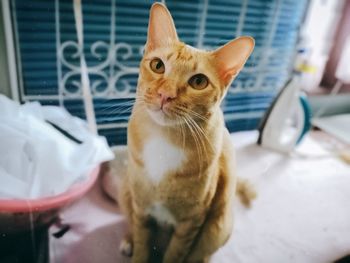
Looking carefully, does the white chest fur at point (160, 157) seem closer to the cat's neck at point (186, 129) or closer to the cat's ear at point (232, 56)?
the cat's neck at point (186, 129)

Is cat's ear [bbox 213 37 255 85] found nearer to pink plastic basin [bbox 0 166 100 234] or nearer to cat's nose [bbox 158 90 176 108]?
cat's nose [bbox 158 90 176 108]

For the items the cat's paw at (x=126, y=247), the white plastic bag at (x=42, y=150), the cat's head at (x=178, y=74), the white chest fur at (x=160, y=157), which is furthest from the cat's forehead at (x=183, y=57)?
the cat's paw at (x=126, y=247)

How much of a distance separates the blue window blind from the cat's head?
0.06 m

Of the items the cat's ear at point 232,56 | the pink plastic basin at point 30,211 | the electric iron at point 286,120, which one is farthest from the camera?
the electric iron at point 286,120

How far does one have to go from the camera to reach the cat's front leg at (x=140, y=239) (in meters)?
0.59

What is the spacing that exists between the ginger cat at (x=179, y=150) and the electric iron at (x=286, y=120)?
1.07ft

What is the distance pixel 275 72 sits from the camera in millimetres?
727

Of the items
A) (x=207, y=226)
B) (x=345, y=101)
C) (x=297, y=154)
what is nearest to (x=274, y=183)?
(x=297, y=154)

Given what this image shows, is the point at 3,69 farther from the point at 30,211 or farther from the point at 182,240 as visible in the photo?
the point at 182,240

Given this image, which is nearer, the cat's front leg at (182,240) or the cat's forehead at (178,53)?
the cat's forehead at (178,53)

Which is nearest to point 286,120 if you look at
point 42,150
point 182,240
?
point 182,240

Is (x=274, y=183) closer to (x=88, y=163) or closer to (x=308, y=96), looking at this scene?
(x=308, y=96)

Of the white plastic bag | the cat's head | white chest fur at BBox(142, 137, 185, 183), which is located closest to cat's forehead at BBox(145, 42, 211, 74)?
the cat's head

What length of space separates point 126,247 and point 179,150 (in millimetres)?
243
